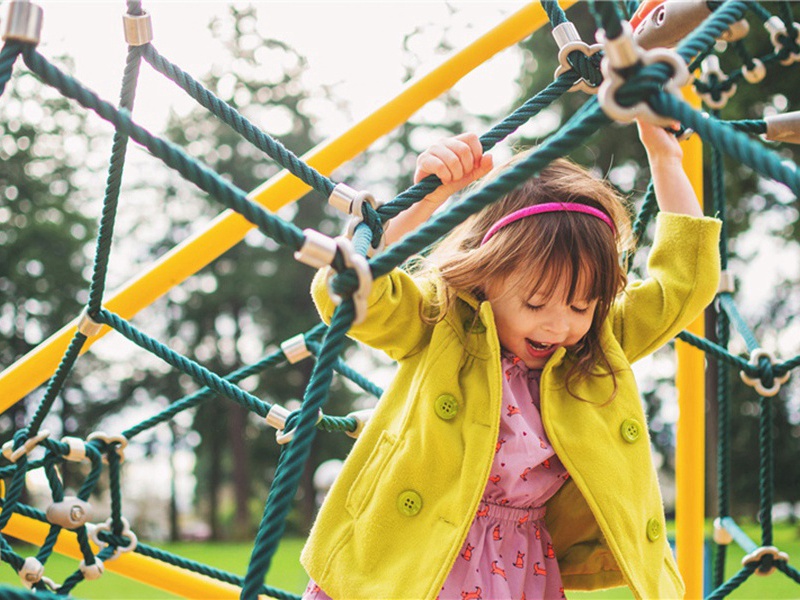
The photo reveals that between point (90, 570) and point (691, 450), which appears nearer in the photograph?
point (90, 570)

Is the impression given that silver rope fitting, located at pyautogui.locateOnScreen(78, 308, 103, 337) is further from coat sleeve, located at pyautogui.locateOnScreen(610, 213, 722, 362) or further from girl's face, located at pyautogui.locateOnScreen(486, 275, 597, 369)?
coat sleeve, located at pyautogui.locateOnScreen(610, 213, 722, 362)

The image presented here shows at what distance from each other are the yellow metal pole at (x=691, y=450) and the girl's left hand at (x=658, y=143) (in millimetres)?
415

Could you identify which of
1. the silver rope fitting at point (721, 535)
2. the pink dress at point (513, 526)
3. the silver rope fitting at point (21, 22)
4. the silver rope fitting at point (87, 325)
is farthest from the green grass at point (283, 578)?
→ the silver rope fitting at point (21, 22)

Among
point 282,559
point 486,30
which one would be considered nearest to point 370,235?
point 486,30

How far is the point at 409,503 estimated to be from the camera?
33.2 inches

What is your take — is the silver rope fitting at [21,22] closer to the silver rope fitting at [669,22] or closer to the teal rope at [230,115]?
the teal rope at [230,115]

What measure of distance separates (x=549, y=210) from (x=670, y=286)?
0.53 feet

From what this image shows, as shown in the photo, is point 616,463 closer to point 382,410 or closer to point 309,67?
point 382,410

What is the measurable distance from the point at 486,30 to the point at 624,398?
1.90 feet

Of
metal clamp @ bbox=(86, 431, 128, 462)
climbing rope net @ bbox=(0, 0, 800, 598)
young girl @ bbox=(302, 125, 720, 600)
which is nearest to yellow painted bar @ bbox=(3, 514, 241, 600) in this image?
climbing rope net @ bbox=(0, 0, 800, 598)

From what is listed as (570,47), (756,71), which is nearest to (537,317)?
(570,47)

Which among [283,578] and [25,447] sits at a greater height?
[25,447]

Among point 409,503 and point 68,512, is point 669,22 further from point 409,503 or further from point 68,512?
point 68,512

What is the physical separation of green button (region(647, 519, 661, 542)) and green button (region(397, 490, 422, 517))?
23 cm
